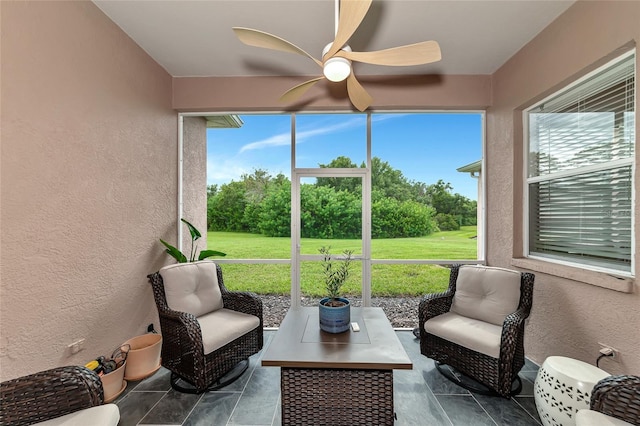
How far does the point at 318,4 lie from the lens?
2232 millimetres

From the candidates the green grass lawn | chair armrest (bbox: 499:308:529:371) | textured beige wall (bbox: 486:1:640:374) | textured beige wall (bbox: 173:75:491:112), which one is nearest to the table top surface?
chair armrest (bbox: 499:308:529:371)

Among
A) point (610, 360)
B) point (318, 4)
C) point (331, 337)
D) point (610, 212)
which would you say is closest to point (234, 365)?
point (331, 337)

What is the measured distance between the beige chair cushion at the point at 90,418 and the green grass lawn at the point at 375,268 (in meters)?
2.28

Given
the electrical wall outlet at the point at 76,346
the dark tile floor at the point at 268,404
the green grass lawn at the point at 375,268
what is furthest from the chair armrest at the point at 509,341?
the electrical wall outlet at the point at 76,346

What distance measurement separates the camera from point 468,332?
229 centimetres

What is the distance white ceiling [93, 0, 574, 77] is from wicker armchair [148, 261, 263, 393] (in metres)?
2.28

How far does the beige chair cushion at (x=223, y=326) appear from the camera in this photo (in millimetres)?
2213

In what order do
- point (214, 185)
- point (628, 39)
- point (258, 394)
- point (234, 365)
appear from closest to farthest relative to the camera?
point (628, 39) < point (258, 394) < point (234, 365) < point (214, 185)

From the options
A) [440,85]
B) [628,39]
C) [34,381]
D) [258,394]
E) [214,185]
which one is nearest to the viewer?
[34,381]

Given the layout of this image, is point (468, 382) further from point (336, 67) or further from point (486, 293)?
point (336, 67)

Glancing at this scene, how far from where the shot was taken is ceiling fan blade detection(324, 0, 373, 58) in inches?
57.7

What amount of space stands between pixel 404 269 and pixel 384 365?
196cm

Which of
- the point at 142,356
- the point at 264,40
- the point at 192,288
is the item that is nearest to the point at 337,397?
the point at 192,288

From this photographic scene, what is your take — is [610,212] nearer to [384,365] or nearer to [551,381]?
[551,381]
